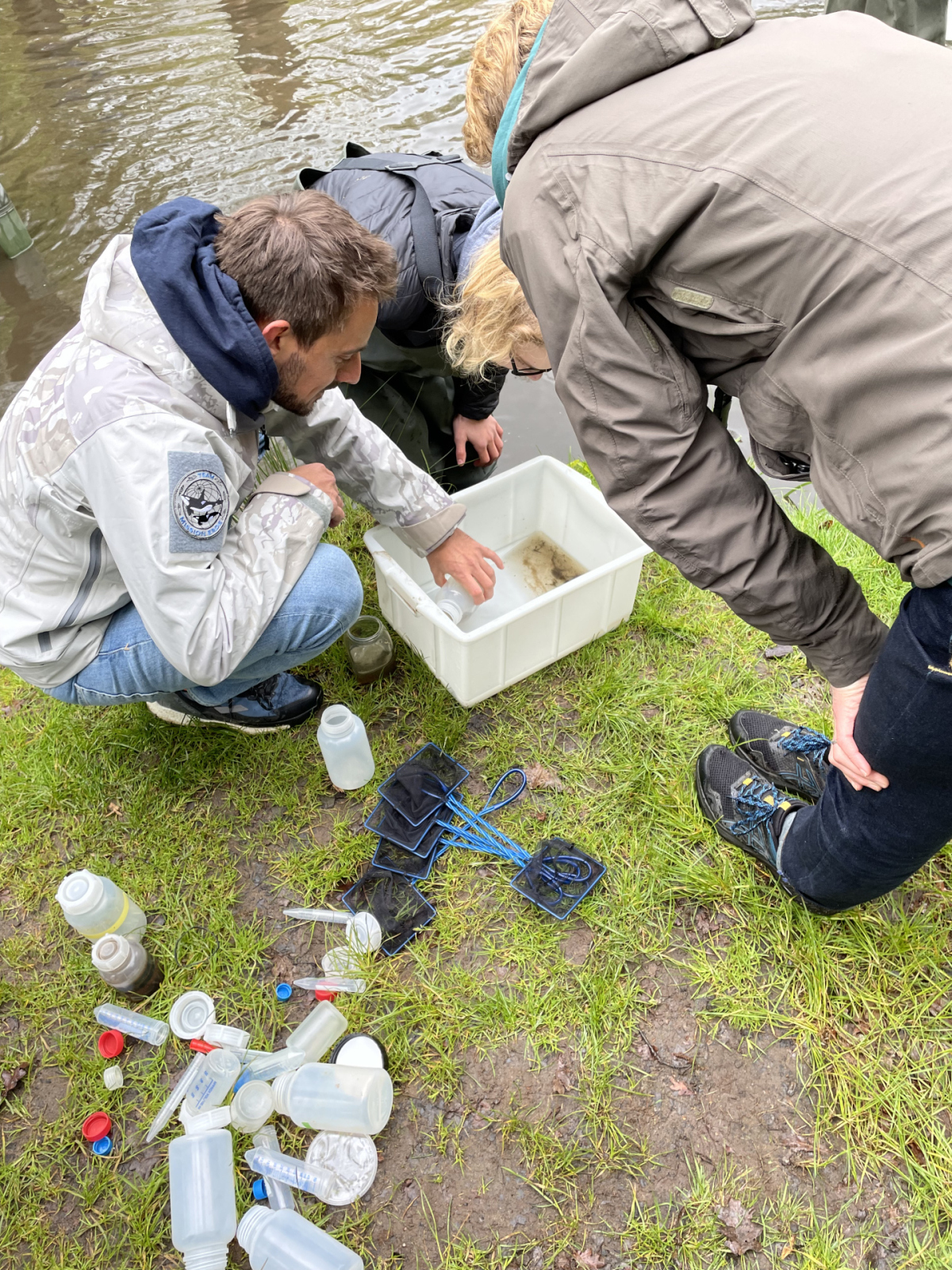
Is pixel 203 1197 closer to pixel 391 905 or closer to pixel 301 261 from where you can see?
pixel 391 905

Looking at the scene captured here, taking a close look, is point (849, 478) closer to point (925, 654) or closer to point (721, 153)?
point (925, 654)

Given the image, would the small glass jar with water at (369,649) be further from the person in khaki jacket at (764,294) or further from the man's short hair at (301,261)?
the person in khaki jacket at (764,294)

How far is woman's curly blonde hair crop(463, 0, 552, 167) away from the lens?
1.57 meters

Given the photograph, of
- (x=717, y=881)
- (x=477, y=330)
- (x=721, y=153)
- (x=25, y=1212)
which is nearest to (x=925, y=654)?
(x=721, y=153)

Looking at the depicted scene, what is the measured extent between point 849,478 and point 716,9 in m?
0.72

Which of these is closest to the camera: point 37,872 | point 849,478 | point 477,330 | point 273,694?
point 849,478

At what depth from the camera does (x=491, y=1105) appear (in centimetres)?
181

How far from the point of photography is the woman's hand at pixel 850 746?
1.55 m

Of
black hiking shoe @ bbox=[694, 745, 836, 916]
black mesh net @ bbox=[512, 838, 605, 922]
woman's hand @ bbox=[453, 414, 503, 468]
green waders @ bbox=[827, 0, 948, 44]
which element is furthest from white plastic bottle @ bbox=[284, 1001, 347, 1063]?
green waders @ bbox=[827, 0, 948, 44]

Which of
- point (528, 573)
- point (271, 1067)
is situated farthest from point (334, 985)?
point (528, 573)

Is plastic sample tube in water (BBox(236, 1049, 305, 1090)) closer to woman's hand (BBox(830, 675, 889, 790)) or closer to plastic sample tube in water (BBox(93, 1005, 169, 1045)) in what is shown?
plastic sample tube in water (BBox(93, 1005, 169, 1045))

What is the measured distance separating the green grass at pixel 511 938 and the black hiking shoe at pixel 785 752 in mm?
108

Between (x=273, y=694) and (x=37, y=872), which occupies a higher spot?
(x=273, y=694)

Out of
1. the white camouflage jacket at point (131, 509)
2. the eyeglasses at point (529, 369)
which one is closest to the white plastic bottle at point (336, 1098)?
the white camouflage jacket at point (131, 509)
